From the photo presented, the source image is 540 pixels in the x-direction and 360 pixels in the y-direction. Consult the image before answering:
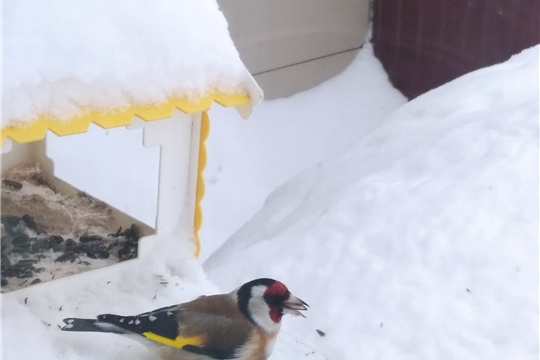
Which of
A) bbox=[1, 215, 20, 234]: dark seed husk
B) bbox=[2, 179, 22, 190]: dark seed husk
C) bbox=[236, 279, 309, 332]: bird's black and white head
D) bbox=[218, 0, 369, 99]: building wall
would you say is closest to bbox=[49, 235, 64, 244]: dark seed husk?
bbox=[1, 215, 20, 234]: dark seed husk

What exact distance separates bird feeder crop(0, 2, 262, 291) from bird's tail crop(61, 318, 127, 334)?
26cm

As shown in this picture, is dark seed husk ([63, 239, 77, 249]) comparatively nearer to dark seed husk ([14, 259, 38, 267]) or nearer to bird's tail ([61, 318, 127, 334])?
dark seed husk ([14, 259, 38, 267])

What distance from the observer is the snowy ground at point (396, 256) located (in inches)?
71.9

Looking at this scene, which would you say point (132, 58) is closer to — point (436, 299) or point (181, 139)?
point (181, 139)

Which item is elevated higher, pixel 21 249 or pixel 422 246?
pixel 21 249

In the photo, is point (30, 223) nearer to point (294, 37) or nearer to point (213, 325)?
point (213, 325)

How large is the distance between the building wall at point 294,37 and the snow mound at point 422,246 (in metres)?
2.01

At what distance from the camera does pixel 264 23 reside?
527cm

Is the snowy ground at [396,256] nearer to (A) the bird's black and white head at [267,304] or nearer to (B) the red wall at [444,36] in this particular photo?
(A) the bird's black and white head at [267,304]

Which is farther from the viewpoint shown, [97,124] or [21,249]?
[21,249]

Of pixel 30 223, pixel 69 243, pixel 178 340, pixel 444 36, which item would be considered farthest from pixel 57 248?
pixel 444 36

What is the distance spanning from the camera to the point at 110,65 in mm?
1526

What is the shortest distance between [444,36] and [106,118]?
14.7 ft

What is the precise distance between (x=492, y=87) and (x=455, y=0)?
1.91 metres
